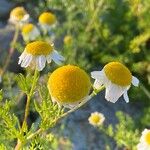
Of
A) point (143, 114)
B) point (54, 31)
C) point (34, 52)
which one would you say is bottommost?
point (143, 114)

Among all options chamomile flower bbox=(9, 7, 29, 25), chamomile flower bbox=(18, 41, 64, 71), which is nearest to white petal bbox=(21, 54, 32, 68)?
chamomile flower bbox=(18, 41, 64, 71)

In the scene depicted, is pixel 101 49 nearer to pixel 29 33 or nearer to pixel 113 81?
pixel 29 33

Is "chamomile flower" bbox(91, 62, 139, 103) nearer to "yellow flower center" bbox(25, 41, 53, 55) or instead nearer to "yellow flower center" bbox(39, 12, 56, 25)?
"yellow flower center" bbox(25, 41, 53, 55)

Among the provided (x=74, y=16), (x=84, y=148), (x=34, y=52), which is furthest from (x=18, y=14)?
(x=34, y=52)

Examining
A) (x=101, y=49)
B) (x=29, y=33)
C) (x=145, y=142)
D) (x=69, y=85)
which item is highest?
(x=69, y=85)

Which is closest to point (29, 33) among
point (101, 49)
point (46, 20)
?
point (46, 20)

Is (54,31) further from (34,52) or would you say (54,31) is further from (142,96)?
(34,52)
